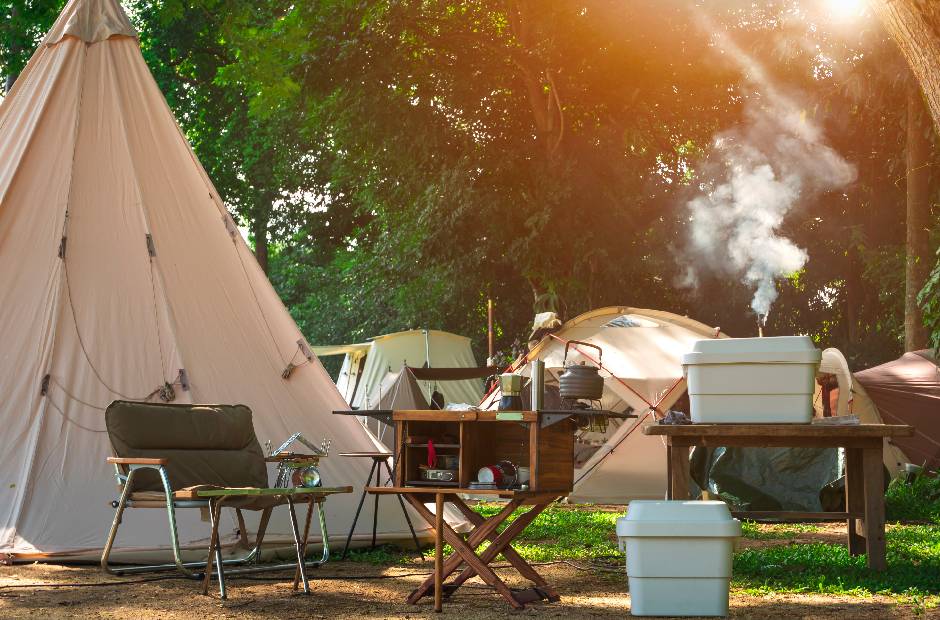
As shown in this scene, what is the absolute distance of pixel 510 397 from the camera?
17.2 feet

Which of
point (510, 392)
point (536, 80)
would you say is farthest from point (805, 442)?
point (536, 80)

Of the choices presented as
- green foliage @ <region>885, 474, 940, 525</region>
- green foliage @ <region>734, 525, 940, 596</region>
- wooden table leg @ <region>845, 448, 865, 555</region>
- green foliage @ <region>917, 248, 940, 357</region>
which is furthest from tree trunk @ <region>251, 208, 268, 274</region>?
wooden table leg @ <region>845, 448, 865, 555</region>

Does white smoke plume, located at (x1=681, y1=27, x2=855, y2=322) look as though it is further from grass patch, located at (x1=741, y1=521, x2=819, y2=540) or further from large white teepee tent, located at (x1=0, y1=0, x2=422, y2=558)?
large white teepee tent, located at (x1=0, y1=0, x2=422, y2=558)

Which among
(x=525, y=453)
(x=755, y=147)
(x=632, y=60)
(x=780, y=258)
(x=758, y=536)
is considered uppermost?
(x=632, y=60)

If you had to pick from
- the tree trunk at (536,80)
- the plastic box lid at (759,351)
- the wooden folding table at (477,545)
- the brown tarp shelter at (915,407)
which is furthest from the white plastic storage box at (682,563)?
the tree trunk at (536,80)

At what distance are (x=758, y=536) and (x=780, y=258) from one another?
9269 mm

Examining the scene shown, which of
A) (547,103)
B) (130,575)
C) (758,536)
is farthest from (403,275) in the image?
(130,575)

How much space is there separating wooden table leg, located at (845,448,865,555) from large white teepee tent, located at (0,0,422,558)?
8.76 ft

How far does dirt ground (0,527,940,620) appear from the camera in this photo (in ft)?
15.8

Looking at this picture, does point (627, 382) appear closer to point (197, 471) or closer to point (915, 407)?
point (915, 407)

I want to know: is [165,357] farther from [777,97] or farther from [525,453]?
[777,97]

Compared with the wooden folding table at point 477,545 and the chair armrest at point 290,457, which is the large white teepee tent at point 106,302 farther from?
the wooden folding table at point 477,545

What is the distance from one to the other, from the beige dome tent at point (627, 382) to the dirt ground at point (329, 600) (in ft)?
16.1

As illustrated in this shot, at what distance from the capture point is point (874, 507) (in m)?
5.86
